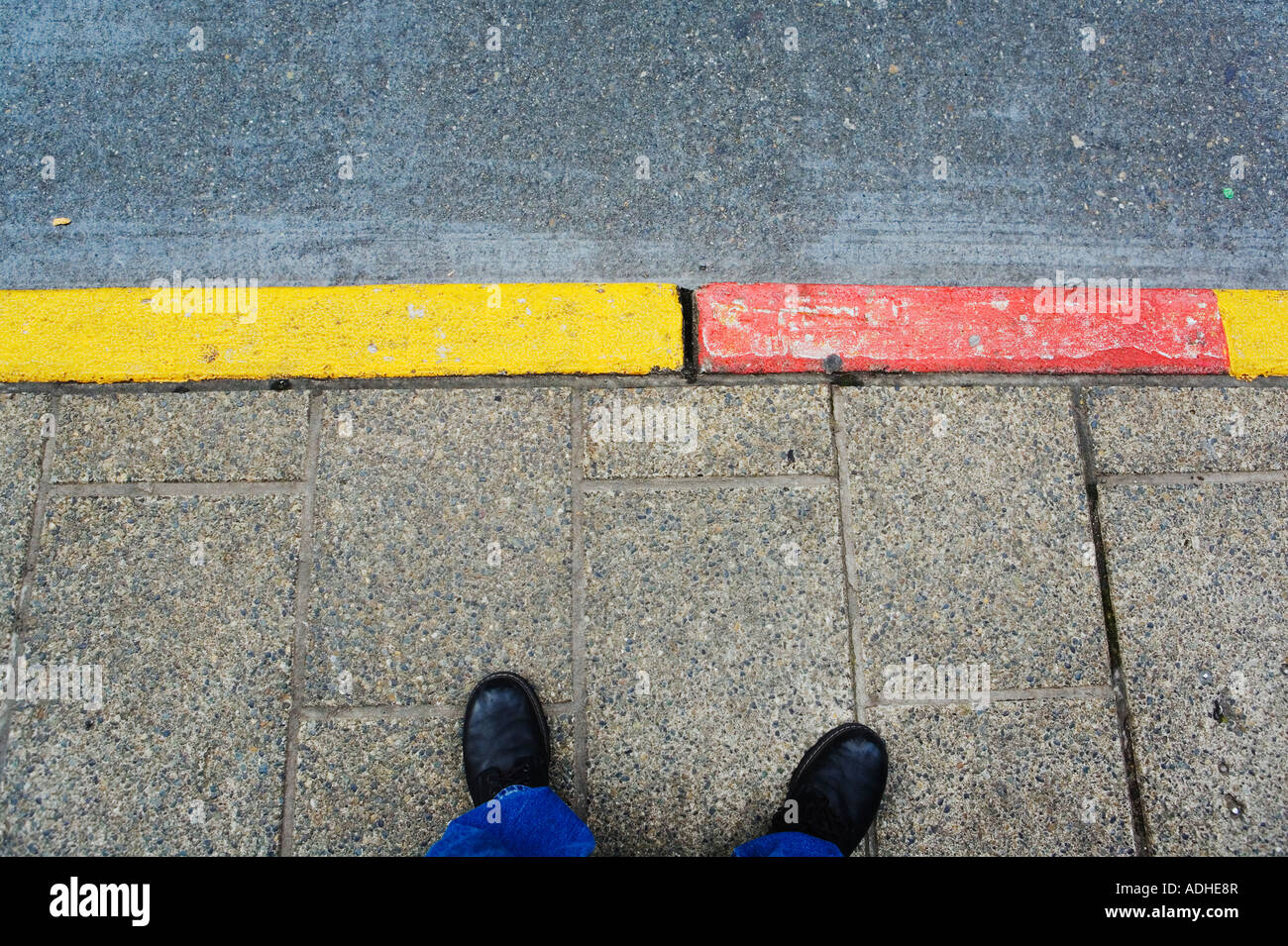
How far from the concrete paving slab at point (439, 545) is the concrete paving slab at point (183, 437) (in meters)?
0.14

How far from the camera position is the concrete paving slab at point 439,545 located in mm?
2281

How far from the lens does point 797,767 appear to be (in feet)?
7.38

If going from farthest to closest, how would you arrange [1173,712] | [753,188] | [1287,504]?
[753,188] → [1287,504] → [1173,712]

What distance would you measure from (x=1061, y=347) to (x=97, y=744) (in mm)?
3317

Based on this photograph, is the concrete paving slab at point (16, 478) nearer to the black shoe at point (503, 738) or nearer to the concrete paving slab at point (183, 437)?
the concrete paving slab at point (183, 437)

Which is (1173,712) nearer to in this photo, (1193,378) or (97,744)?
(1193,378)

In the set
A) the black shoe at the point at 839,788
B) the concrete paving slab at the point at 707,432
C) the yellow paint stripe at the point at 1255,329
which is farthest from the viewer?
the yellow paint stripe at the point at 1255,329

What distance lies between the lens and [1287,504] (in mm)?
2500

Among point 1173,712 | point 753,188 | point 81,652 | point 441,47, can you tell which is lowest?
point 1173,712

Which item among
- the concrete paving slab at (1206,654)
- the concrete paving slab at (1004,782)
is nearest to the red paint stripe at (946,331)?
the concrete paving slab at (1206,654)

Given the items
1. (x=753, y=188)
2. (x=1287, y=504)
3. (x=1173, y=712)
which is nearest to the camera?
(x=1173, y=712)
